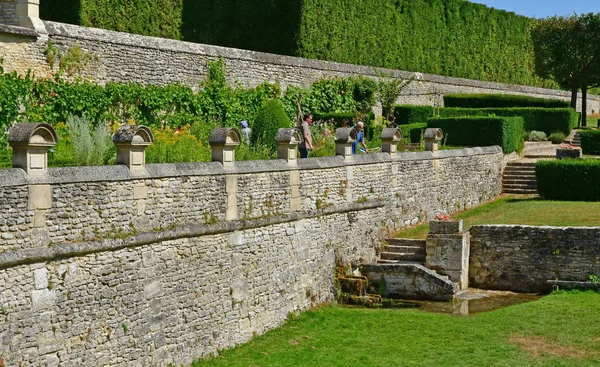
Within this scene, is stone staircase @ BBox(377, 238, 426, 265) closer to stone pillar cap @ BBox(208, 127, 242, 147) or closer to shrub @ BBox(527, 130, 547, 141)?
stone pillar cap @ BBox(208, 127, 242, 147)

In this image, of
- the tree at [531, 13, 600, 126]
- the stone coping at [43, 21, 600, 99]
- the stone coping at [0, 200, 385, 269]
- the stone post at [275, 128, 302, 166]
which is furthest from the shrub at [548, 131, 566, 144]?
the stone post at [275, 128, 302, 166]

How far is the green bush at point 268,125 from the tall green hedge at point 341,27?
7.30m

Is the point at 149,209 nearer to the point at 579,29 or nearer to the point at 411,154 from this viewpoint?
the point at 411,154

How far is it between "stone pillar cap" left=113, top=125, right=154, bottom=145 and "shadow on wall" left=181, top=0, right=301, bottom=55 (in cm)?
1935

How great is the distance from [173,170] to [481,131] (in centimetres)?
1670

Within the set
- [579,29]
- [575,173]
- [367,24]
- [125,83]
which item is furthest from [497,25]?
[125,83]

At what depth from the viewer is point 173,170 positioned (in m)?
14.1

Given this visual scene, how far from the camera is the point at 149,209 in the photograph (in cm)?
1357

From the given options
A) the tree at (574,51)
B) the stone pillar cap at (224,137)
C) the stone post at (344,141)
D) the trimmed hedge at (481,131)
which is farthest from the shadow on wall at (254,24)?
the stone pillar cap at (224,137)

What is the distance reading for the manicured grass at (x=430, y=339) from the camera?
14711mm

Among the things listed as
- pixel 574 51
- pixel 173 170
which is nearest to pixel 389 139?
pixel 173 170

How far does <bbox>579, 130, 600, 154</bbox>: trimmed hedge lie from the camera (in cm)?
3055

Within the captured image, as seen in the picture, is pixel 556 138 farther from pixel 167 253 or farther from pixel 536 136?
pixel 167 253

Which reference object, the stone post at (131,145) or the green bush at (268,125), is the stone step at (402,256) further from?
the stone post at (131,145)
